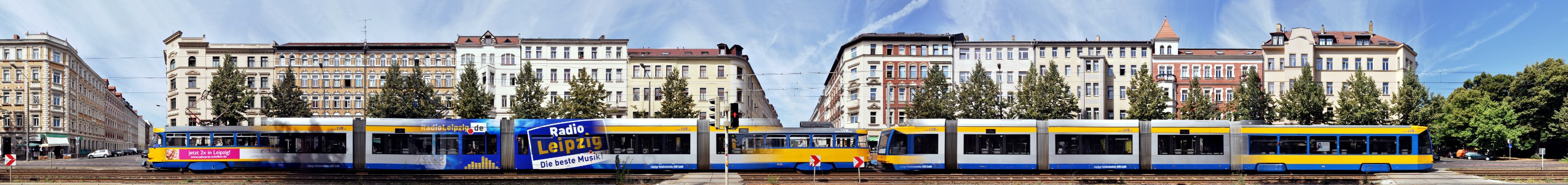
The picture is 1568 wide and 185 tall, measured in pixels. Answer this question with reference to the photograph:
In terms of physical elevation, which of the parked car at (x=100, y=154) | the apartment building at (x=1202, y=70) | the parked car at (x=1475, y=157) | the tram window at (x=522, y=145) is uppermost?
the apartment building at (x=1202, y=70)

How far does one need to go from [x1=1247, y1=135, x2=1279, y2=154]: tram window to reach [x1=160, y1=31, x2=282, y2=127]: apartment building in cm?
6655

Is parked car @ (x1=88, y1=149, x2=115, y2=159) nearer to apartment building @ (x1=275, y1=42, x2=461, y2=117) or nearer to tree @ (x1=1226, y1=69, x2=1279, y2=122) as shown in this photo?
apartment building @ (x1=275, y1=42, x2=461, y2=117)

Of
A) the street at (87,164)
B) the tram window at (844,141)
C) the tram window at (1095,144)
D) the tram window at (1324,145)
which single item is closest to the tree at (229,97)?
the street at (87,164)

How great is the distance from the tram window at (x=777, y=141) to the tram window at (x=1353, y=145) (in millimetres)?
17498

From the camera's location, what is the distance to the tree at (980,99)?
6166 centimetres

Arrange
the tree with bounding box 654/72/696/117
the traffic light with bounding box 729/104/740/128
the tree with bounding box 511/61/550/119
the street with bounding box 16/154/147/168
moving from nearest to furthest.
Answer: the traffic light with bounding box 729/104/740/128 < the street with bounding box 16/154/147/168 < the tree with bounding box 511/61/550/119 < the tree with bounding box 654/72/696/117

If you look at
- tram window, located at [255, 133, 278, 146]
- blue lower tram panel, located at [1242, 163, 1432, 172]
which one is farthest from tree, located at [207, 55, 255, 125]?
blue lower tram panel, located at [1242, 163, 1432, 172]

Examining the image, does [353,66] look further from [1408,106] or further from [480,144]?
[1408,106]

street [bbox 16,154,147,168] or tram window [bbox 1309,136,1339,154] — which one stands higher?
tram window [bbox 1309,136,1339,154]

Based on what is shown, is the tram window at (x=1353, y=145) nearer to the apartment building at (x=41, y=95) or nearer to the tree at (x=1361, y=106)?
the tree at (x=1361, y=106)

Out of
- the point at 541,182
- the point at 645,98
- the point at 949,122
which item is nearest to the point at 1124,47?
the point at 645,98

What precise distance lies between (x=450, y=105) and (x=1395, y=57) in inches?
2436

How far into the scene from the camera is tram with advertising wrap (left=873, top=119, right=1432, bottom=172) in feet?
107

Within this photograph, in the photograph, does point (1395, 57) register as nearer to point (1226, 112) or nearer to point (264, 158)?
point (1226, 112)
